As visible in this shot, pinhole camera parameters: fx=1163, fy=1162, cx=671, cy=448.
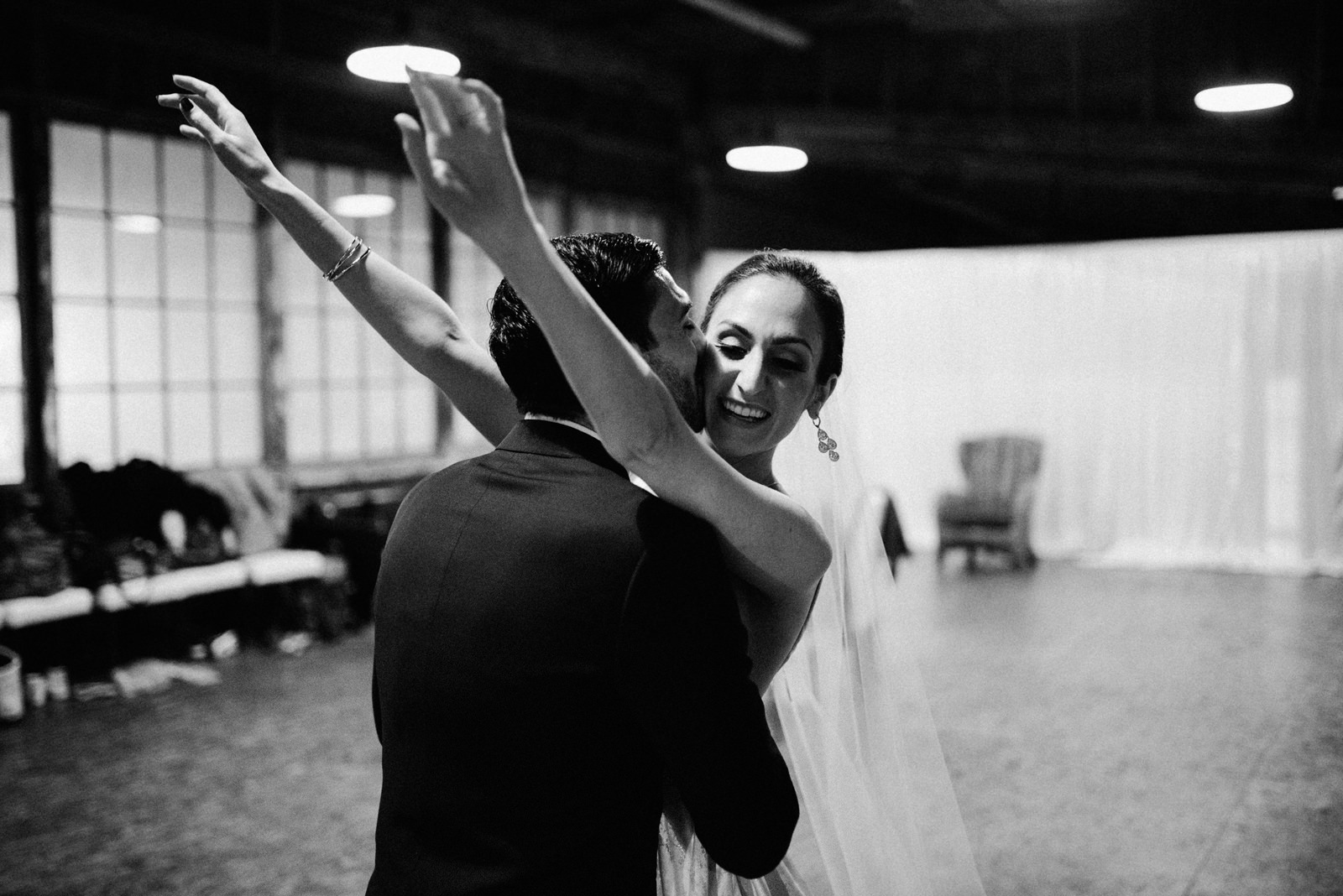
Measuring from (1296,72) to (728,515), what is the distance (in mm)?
7988

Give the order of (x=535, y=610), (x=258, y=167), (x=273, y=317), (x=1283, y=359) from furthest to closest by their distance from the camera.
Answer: (x=1283, y=359) < (x=273, y=317) < (x=258, y=167) < (x=535, y=610)

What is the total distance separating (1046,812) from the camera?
4125 mm

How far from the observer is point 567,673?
104cm

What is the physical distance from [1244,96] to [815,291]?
4.20m

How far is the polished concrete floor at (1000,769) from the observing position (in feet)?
11.9

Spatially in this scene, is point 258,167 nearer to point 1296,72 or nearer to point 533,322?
point 533,322

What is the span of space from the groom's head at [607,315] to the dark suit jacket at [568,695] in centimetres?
4

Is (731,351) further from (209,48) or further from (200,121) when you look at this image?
(209,48)

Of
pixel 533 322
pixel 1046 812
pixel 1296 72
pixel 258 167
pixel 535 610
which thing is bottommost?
pixel 1046 812

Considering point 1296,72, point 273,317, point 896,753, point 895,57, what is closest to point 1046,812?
point 896,753

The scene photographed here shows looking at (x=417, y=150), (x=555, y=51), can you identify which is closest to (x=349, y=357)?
(x=555, y=51)

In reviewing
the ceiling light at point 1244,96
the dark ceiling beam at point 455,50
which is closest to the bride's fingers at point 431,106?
the ceiling light at point 1244,96

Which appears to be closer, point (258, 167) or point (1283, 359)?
point (258, 167)

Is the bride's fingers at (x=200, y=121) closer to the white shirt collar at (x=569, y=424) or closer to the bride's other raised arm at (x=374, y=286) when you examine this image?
the bride's other raised arm at (x=374, y=286)
